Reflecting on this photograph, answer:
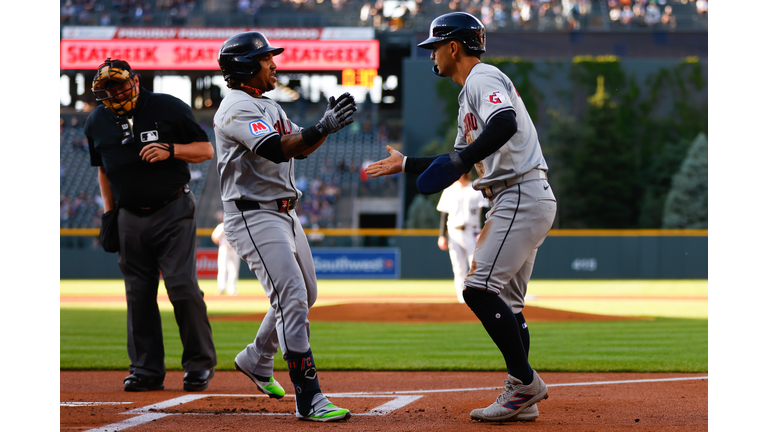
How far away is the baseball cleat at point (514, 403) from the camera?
3523 mm

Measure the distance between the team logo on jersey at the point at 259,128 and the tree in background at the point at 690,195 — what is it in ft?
92.7

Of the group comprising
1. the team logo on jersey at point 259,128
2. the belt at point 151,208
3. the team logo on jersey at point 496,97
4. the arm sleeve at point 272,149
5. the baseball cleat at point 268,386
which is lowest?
the baseball cleat at point 268,386

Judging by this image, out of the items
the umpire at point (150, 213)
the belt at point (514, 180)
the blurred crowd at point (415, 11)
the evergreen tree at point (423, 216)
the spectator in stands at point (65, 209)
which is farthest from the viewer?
the blurred crowd at point (415, 11)

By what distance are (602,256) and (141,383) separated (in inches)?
711

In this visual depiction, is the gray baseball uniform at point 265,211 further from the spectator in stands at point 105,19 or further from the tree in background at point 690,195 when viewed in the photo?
the spectator in stands at point 105,19

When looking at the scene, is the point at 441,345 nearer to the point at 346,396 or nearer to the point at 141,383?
the point at 346,396

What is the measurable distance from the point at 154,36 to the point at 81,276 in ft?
50.4

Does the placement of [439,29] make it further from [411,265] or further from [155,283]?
[411,265]

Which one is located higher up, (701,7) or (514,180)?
(701,7)

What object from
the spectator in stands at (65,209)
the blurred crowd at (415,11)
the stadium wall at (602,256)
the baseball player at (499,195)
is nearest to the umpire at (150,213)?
the baseball player at (499,195)

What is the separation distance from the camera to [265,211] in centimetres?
375

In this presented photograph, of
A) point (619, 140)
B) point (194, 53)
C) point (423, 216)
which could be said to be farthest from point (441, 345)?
point (194, 53)

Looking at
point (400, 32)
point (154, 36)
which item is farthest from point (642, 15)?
point (154, 36)

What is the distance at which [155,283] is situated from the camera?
15.9ft
